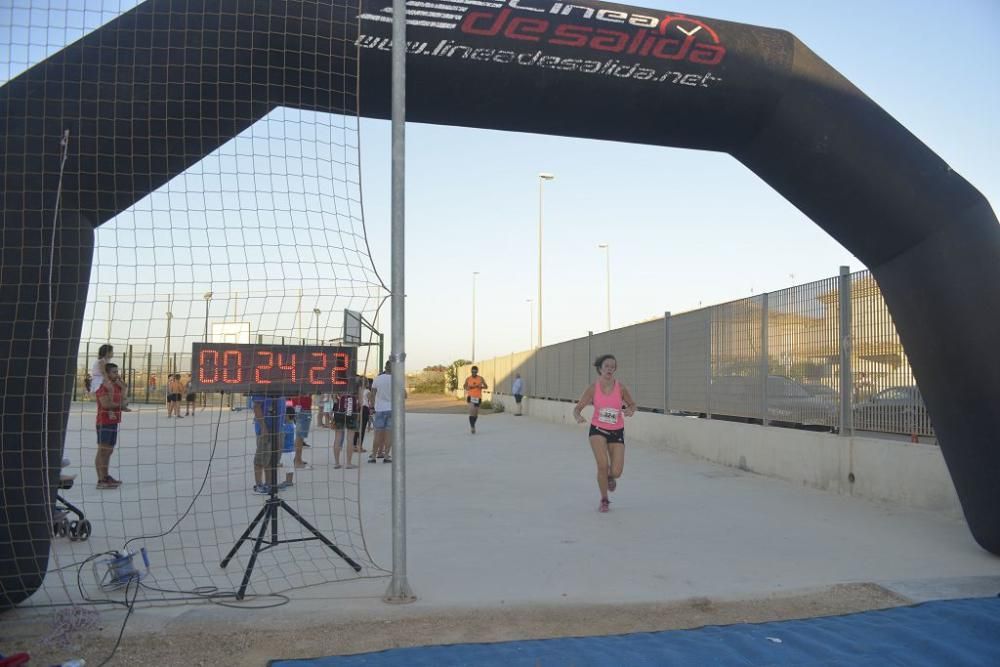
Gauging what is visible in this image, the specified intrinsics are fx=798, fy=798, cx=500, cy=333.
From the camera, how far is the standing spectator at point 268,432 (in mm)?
5310

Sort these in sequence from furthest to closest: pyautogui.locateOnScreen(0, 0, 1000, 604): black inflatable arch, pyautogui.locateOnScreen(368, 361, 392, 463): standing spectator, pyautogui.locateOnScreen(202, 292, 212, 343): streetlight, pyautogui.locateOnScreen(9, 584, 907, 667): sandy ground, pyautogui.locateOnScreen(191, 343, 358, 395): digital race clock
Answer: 1. pyautogui.locateOnScreen(368, 361, 392, 463): standing spectator
2. pyautogui.locateOnScreen(202, 292, 212, 343): streetlight
3. pyautogui.locateOnScreen(191, 343, 358, 395): digital race clock
4. pyautogui.locateOnScreen(0, 0, 1000, 604): black inflatable arch
5. pyautogui.locateOnScreen(9, 584, 907, 667): sandy ground

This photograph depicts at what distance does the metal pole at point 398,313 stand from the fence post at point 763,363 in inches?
290

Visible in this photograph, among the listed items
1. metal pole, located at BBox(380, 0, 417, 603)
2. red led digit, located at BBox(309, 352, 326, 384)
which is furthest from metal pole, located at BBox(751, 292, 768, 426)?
red led digit, located at BBox(309, 352, 326, 384)

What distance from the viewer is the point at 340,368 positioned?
16.4 feet

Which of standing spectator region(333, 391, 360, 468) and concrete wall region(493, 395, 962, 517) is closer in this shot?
concrete wall region(493, 395, 962, 517)

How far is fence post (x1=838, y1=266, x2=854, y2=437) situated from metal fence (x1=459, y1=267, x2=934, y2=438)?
0.01m

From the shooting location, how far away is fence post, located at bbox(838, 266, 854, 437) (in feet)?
29.0

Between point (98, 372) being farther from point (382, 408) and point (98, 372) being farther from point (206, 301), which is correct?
point (206, 301)

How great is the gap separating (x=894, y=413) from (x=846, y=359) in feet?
3.33

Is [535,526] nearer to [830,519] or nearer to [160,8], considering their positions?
[830,519]

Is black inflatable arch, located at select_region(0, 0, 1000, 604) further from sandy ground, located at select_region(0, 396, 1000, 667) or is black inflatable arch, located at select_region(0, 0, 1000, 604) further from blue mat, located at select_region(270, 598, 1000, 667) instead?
blue mat, located at select_region(270, 598, 1000, 667)

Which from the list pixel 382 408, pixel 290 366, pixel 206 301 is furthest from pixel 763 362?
pixel 206 301

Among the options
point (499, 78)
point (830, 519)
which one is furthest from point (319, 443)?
point (499, 78)

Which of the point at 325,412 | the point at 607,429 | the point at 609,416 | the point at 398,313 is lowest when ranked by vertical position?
the point at 325,412
